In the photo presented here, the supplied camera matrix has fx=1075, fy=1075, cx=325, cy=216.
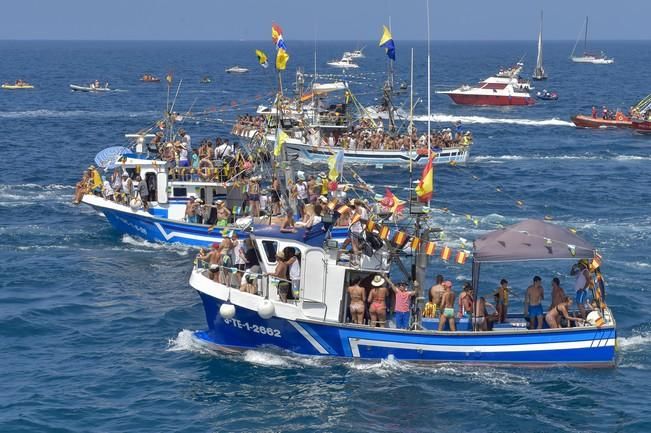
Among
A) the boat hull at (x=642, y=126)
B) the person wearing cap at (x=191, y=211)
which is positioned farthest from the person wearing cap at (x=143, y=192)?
the boat hull at (x=642, y=126)

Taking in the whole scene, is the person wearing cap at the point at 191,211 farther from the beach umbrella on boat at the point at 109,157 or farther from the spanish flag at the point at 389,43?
the spanish flag at the point at 389,43

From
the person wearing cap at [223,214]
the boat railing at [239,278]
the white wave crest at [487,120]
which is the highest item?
the boat railing at [239,278]

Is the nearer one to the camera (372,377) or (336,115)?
(372,377)

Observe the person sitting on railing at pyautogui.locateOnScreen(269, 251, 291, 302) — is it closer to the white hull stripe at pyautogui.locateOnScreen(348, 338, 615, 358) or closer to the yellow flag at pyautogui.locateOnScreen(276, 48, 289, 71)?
the white hull stripe at pyautogui.locateOnScreen(348, 338, 615, 358)

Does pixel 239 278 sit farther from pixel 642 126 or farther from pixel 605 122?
pixel 605 122

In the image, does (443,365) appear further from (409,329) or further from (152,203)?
(152,203)

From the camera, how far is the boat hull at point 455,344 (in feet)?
91.6

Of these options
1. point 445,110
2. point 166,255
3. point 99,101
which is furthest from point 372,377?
point 99,101

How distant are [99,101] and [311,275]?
84.3 metres

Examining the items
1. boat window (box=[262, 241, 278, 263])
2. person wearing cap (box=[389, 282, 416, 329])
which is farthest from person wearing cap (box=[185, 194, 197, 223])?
person wearing cap (box=[389, 282, 416, 329])

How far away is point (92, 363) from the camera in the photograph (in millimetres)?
29844

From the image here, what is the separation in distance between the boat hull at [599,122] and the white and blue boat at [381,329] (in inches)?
2176

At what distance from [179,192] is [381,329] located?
57.5 ft

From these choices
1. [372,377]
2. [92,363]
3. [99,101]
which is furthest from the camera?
[99,101]
